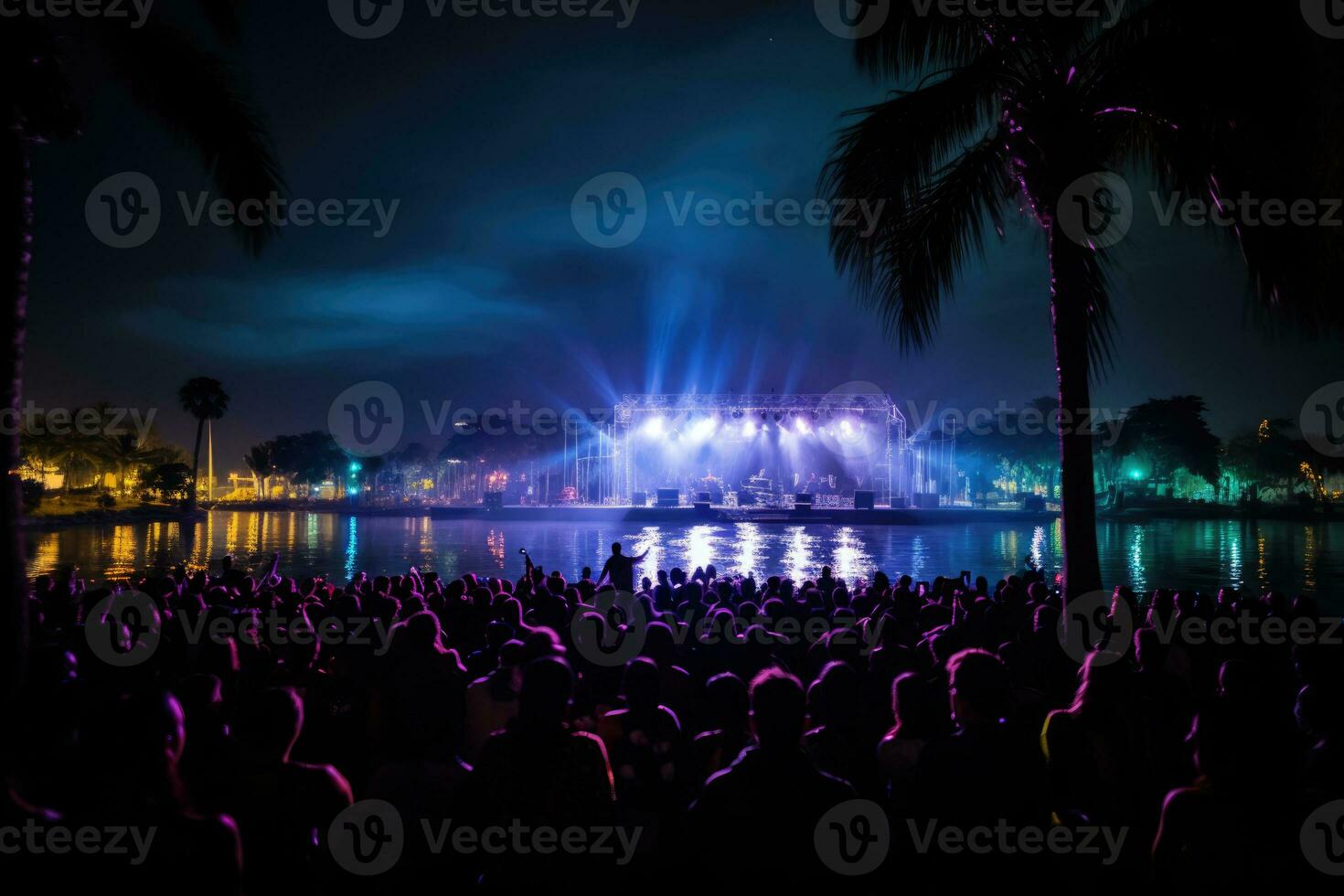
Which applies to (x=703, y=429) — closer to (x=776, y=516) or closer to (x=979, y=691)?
(x=776, y=516)

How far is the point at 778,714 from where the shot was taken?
275 cm

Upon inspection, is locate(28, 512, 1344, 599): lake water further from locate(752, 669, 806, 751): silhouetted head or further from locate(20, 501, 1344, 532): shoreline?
locate(752, 669, 806, 751): silhouetted head

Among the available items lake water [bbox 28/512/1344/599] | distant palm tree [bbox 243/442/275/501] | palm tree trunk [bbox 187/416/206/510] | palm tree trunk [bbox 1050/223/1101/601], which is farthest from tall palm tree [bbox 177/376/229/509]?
palm tree trunk [bbox 1050/223/1101/601]

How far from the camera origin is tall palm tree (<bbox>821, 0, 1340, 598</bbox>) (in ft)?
21.2

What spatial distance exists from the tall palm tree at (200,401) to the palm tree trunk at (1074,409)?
90822 millimetres

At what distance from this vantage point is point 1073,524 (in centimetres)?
782

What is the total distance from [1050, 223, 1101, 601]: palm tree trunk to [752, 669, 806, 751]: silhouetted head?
607cm

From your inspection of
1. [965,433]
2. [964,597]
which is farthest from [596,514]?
[965,433]

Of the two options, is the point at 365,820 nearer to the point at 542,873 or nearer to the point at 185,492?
the point at 542,873

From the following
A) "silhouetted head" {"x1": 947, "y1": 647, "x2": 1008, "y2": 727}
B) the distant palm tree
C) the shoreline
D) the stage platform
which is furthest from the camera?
the distant palm tree

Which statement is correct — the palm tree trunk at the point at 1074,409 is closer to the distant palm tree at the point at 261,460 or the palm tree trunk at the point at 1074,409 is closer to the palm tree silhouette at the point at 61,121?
the palm tree silhouette at the point at 61,121

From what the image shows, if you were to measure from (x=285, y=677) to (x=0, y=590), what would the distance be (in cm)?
248

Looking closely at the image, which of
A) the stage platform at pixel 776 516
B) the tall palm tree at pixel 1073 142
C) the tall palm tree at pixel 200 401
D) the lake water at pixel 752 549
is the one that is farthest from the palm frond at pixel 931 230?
the tall palm tree at pixel 200 401

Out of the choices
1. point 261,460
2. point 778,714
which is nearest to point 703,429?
point 778,714
